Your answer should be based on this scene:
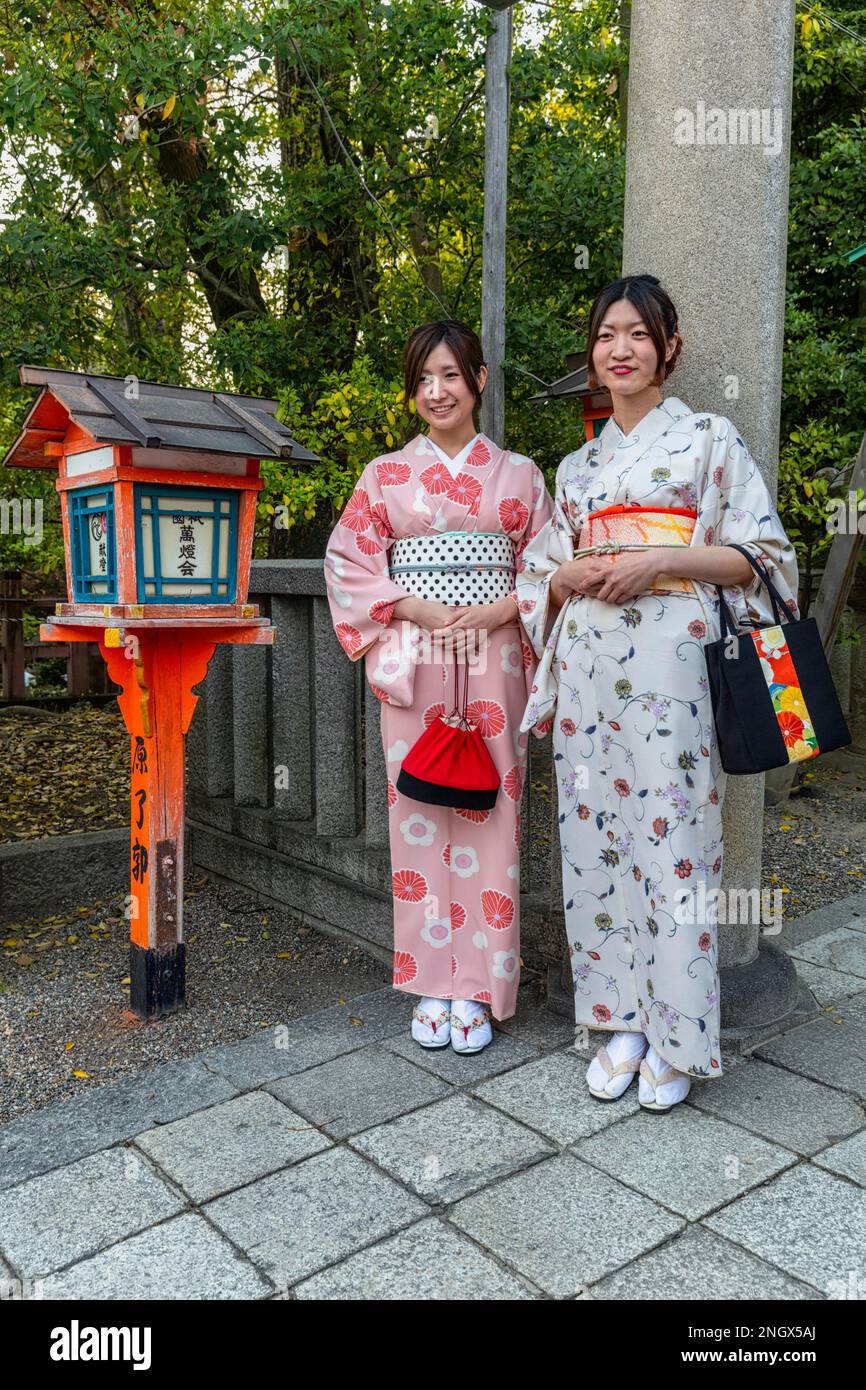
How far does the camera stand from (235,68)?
188 inches

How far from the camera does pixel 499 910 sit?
3326 mm

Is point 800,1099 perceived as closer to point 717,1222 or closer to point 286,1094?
point 717,1222

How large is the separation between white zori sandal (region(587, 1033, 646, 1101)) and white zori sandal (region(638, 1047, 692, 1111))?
52 millimetres

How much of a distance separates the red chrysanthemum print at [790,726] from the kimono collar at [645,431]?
0.80m

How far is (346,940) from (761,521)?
2.56m

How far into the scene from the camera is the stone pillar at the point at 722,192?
3.18 m

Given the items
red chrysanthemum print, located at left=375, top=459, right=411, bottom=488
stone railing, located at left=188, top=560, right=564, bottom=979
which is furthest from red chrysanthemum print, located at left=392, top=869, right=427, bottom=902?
red chrysanthemum print, located at left=375, top=459, right=411, bottom=488

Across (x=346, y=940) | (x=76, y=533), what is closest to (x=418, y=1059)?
(x=346, y=940)

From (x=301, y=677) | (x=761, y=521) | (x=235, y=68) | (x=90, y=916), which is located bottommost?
(x=90, y=916)

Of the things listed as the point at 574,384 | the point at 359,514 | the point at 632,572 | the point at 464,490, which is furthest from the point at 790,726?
the point at 574,384

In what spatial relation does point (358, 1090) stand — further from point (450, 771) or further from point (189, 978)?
point (189, 978)

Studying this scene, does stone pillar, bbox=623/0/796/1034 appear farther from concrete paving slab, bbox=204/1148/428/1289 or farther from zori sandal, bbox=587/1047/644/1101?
concrete paving slab, bbox=204/1148/428/1289

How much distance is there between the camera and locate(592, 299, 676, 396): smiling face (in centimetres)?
288

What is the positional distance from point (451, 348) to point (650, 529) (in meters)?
0.86
